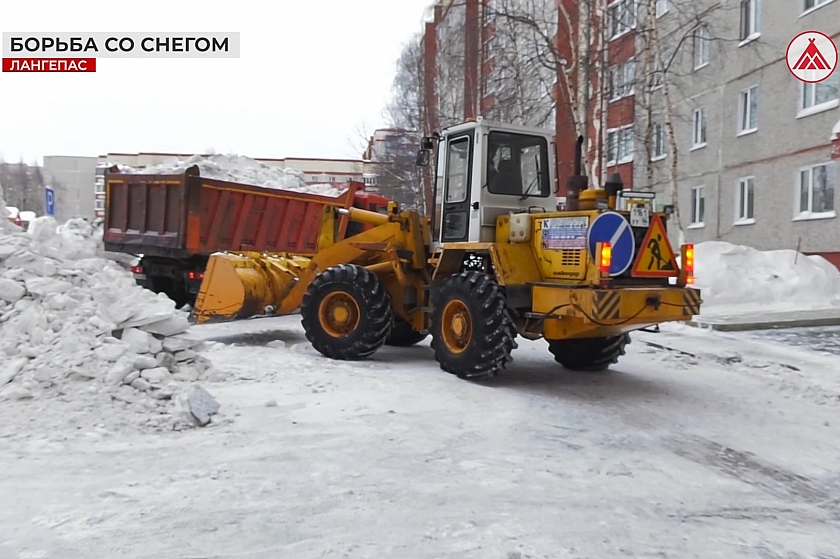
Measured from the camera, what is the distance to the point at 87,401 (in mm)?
5520

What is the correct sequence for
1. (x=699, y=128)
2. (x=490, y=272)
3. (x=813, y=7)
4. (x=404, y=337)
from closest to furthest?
1. (x=490, y=272)
2. (x=404, y=337)
3. (x=813, y=7)
4. (x=699, y=128)

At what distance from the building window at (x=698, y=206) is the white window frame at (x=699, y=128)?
121 centimetres

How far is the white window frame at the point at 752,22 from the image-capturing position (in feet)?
63.0

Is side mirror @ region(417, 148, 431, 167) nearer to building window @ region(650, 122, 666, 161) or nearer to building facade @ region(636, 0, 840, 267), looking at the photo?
building facade @ region(636, 0, 840, 267)

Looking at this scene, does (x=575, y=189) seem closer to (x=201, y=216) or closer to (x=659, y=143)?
(x=201, y=216)

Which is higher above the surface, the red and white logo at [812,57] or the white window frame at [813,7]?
the white window frame at [813,7]

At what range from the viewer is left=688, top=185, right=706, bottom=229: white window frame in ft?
71.1

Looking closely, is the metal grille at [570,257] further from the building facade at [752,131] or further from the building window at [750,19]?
the building window at [750,19]

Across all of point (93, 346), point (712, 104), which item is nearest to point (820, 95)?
point (712, 104)

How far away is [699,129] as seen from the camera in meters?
22.0

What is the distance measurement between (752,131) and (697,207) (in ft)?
10.7

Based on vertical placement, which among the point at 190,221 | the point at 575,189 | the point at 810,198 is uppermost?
the point at 810,198

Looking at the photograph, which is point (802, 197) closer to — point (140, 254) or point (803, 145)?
point (803, 145)

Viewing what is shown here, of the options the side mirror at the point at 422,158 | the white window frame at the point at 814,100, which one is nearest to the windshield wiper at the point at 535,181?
the side mirror at the point at 422,158
